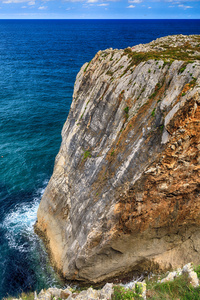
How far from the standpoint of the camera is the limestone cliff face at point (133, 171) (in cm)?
1595

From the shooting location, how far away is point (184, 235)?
808 inches

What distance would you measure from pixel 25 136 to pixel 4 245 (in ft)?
81.5

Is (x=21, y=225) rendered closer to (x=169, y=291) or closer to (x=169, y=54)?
(x=169, y=291)

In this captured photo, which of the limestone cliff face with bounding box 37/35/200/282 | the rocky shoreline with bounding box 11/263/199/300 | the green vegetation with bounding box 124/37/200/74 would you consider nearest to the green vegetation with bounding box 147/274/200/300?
the rocky shoreline with bounding box 11/263/199/300

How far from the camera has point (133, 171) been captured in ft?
56.7

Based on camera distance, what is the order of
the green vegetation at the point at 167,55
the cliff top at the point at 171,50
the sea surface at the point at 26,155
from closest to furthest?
the green vegetation at the point at 167,55 → the cliff top at the point at 171,50 → the sea surface at the point at 26,155

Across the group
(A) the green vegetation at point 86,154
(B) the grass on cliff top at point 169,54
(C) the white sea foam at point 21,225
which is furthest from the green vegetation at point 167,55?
(C) the white sea foam at point 21,225

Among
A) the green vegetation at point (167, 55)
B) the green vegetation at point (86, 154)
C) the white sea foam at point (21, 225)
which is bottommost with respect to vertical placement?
the white sea foam at point (21, 225)

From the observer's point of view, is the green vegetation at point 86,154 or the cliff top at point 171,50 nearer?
the cliff top at point 171,50

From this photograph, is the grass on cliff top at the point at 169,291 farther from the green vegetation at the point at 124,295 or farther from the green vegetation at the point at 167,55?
the green vegetation at the point at 167,55

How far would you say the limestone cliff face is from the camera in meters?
15.9

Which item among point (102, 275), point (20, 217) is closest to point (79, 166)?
point (102, 275)

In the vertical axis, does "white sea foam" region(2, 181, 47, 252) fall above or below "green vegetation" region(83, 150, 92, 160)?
below

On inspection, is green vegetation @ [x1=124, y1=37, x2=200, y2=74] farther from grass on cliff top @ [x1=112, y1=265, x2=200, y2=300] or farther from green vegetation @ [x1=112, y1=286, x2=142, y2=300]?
green vegetation @ [x1=112, y1=286, x2=142, y2=300]
